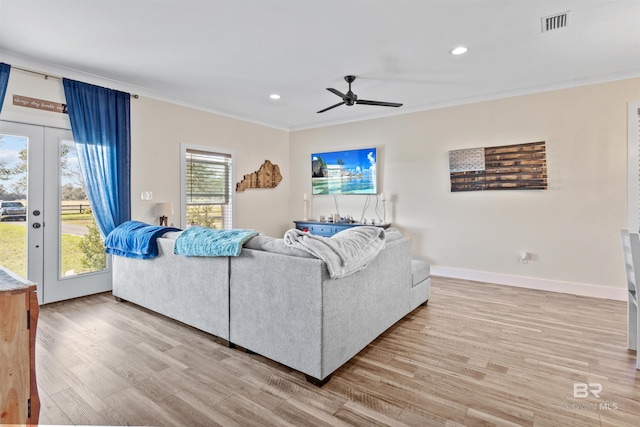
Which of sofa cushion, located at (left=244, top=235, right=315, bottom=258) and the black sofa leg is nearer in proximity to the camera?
the black sofa leg

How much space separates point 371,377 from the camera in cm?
214

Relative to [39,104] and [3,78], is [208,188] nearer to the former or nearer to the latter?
[39,104]

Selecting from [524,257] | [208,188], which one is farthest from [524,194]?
[208,188]

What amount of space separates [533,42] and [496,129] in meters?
1.59

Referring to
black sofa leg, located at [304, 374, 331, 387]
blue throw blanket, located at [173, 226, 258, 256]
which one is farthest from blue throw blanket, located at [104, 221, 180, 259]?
black sofa leg, located at [304, 374, 331, 387]

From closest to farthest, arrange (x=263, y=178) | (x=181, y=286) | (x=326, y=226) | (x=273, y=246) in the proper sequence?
1. (x=273, y=246)
2. (x=181, y=286)
3. (x=326, y=226)
4. (x=263, y=178)

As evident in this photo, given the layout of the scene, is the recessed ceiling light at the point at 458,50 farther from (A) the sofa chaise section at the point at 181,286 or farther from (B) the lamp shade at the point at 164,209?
(B) the lamp shade at the point at 164,209

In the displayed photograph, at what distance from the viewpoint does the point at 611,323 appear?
304 cm

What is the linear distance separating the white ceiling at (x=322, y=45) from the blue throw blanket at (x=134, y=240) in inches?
71.7

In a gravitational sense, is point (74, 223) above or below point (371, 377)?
above

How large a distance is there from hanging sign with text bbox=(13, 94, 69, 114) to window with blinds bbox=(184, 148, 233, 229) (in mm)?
1565

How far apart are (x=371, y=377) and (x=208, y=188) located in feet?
13.4

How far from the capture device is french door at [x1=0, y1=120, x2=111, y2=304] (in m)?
3.30

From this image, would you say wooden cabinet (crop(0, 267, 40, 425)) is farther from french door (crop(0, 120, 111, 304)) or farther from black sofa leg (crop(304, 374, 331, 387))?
french door (crop(0, 120, 111, 304))
